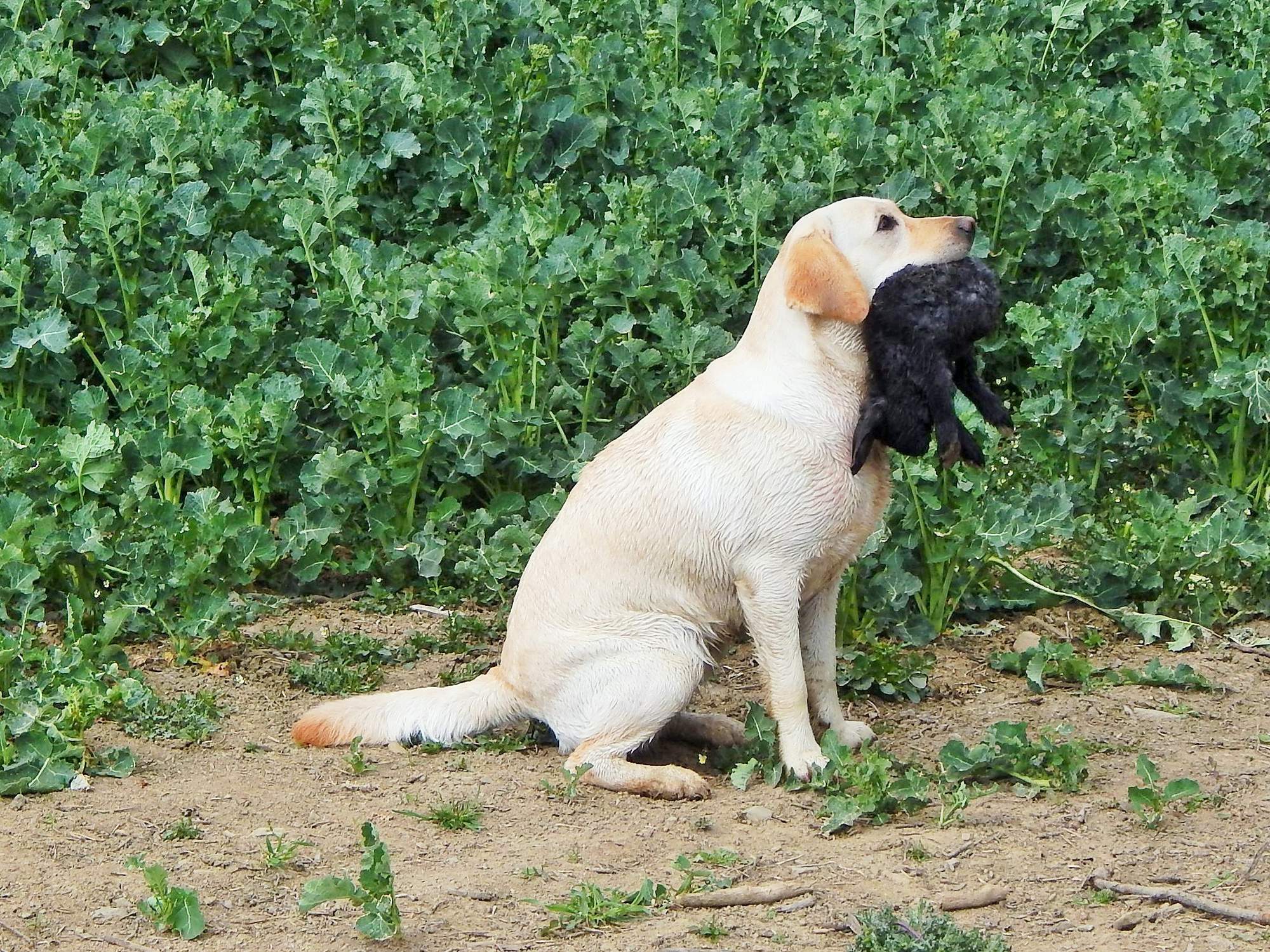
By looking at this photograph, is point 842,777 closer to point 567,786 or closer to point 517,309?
point 567,786

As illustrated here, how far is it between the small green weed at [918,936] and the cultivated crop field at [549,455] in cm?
2

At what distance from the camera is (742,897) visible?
4.12m

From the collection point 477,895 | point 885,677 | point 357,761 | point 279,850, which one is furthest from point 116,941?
point 885,677

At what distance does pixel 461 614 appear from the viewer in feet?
21.1

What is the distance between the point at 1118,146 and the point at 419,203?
338 centimetres

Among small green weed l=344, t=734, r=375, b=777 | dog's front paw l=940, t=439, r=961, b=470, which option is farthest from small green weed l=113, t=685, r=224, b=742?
dog's front paw l=940, t=439, r=961, b=470

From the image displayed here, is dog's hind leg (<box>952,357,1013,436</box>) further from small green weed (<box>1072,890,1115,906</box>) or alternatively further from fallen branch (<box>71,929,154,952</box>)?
fallen branch (<box>71,929,154,952</box>)

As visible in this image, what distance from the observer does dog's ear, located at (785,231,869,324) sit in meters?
4.87

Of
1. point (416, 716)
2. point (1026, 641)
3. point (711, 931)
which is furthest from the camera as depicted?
point (1026, 641)

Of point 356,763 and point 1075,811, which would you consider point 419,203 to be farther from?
point 1075,811

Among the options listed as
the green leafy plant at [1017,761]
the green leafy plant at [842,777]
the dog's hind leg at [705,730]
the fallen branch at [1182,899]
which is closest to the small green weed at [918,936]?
the fallen branch at [1182,899]

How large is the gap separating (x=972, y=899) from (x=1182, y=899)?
50 centimetres

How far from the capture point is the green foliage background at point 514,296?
21.0 ft

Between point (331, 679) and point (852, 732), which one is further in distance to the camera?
point (331, 679)
